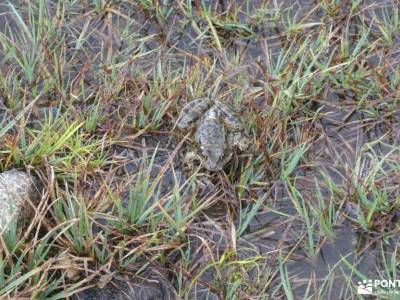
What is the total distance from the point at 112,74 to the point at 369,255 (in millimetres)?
2019

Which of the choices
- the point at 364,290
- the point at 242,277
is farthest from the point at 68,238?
the point at 364,290

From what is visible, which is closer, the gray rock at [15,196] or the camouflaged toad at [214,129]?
the gray rock at [15,196]

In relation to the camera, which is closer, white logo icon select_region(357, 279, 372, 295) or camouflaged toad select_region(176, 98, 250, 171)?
white logo icon select_region(357, 279, 372, 295)

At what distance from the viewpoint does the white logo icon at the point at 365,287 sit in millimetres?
3926

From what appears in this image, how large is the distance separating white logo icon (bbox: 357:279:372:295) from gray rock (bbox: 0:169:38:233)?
6.23 ft

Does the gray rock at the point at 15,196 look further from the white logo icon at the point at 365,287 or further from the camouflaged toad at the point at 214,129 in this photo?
the white logo icon at the point at 365,287

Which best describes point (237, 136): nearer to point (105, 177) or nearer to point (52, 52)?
point (105, 177)

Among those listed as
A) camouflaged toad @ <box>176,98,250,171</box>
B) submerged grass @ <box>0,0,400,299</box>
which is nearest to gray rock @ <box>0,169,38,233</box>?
submerged grass @ <box>0,0,400,299</box>

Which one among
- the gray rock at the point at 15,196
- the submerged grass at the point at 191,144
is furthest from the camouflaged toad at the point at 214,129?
the gray rock at the point at 15,196

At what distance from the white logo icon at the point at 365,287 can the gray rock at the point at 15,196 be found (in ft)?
6.23

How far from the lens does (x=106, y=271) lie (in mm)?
3916

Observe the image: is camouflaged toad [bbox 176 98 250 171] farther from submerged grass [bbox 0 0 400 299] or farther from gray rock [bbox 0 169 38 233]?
gray rock [bbox 0 169 38 233]

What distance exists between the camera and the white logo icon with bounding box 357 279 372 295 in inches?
155

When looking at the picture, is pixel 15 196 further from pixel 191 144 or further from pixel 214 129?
pixel 214 129
